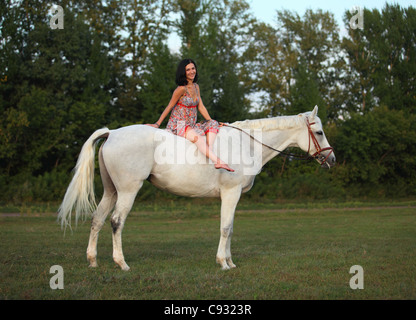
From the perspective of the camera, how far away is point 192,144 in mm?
7398

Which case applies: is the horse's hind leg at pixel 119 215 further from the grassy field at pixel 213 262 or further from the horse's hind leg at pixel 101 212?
the grassy field at pixel 213 262

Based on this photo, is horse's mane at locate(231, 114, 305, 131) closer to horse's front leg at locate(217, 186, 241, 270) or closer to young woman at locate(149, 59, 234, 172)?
young woman at locate(149, 59, 234, 172)

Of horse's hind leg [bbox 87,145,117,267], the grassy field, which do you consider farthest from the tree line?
horse's hind leg [bbox 87,145,117,267]

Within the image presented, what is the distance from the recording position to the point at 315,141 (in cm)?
815

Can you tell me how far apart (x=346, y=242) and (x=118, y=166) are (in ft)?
20.6

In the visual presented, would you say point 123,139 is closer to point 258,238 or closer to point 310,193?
point 258,238

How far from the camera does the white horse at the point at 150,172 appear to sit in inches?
282

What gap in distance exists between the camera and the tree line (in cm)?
2594

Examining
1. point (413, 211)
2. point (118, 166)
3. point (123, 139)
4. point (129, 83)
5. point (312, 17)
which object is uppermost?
point (312, 17)

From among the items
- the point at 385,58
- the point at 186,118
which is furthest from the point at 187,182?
the point at 385,58

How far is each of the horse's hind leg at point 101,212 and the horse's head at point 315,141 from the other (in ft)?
11.7

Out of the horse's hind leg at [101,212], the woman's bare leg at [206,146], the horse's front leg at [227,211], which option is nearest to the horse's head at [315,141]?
the horse's front leg at [227,211]

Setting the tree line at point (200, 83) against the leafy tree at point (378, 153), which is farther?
the leafy tree at point (378, 153)
